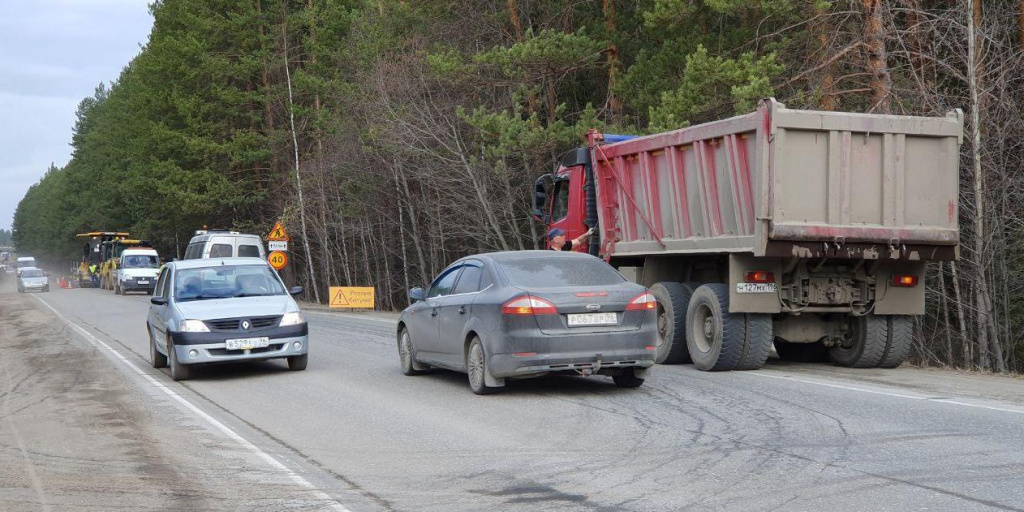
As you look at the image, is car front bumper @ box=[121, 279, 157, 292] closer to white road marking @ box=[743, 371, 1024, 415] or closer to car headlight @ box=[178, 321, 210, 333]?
car headlight @ box=[178, 321, 210, 333]

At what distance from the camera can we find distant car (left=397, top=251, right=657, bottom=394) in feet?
A: 35.6

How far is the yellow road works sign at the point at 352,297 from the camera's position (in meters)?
36.6

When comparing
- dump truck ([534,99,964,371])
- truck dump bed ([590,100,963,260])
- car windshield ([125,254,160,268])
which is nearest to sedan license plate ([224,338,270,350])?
dump truck ([534,99,964,371])

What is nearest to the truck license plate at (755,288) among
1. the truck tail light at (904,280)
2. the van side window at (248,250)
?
the truck tail light at (904,280)

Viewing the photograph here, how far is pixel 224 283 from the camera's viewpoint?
1518cm

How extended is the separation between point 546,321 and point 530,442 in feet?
7.77

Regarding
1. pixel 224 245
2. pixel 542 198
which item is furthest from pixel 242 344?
pixel 224 245

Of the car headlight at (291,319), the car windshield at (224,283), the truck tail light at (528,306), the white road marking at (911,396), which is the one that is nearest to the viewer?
the white road marking at (911,396)

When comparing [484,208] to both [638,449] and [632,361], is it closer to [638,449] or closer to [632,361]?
[632,361]

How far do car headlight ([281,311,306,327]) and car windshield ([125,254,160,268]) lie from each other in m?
42.3

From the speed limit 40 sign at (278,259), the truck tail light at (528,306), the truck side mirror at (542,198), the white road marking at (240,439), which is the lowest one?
the white road marking at (240,439)

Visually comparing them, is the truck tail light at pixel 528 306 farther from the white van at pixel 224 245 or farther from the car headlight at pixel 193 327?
the white van at pixel 224 245

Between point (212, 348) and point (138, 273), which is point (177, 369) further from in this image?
point (138, 273)

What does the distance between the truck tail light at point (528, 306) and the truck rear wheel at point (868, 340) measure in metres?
5.20
